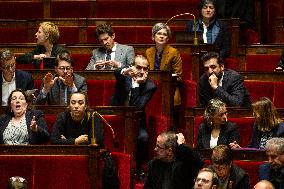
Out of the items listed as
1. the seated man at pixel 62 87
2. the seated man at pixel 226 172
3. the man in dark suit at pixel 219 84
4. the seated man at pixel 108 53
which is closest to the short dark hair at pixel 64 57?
the seated man at pixel 62 87

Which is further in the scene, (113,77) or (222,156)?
(113,77)

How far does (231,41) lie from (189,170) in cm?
140

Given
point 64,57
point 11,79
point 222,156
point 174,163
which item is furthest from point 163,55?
point 222,156

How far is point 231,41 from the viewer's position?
418 centimetres

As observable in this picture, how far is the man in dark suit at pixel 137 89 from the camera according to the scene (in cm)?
339

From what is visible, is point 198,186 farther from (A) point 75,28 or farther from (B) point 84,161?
(A) point 75,28

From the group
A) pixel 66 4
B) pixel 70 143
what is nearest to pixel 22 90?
pixel 70 143

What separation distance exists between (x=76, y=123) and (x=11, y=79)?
0.45 meters

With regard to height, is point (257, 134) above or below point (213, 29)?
below

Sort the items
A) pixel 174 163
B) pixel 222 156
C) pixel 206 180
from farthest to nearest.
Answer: pixel 174 163 → pixel 222 156 → pixel 206 180

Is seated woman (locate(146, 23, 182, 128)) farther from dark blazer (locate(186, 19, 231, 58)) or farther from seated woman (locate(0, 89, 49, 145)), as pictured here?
seated woman (locate(0, 89, 49, 145))

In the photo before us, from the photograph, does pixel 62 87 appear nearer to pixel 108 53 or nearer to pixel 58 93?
pixel 58 93

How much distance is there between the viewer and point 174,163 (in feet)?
9.48

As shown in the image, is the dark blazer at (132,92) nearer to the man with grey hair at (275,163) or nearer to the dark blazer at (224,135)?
the dark blazer at (224,135)
